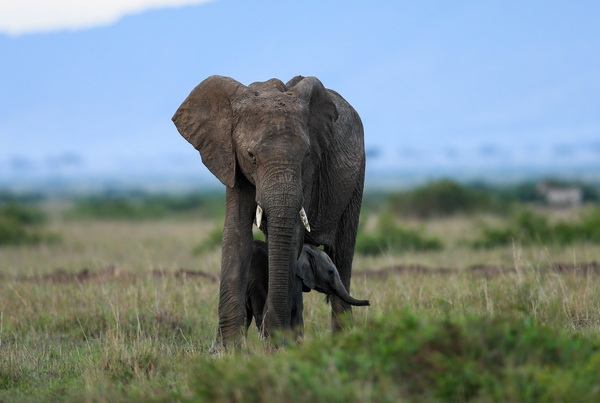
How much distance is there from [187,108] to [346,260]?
2.41 meters

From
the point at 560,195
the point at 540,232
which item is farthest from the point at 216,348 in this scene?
the point at 560,195

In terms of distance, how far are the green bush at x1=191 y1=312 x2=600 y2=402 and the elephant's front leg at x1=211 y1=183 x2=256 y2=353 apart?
7.69 ft

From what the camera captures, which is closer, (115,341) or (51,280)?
(115,341)

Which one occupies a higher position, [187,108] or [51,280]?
[187,108]

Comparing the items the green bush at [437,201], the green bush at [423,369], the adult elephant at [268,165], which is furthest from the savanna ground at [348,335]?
the green bush at [437,201]

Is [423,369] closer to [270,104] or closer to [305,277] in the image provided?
[270,104]

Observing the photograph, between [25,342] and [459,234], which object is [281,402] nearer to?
[25,342]

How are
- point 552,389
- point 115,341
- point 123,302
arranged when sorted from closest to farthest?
point 552,389 < point 115,341 < point 123,302

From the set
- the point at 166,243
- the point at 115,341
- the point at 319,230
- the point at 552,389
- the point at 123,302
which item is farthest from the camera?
the point at 166,243

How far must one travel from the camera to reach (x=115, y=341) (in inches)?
302

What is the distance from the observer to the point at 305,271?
8.63 meters

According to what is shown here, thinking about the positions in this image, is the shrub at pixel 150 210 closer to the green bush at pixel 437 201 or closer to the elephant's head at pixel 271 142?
the green bush at pixel 437 201

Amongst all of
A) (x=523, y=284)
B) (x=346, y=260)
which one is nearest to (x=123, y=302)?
(x=346, y=260)

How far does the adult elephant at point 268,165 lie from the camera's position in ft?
25.1
